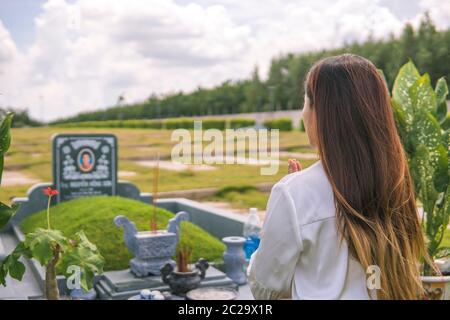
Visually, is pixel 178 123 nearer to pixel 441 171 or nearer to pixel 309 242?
pixel 441 171

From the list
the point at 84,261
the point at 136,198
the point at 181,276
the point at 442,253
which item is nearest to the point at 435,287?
the point at 442,253

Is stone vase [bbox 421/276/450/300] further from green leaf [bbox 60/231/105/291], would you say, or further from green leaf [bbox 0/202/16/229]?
green leaf [bbox 0/202/16/229]

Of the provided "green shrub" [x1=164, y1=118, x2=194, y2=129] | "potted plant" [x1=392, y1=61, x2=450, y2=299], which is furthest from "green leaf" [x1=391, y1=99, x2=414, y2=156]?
"green shrub" [x1=164, y1=118, x2=194, y2=129]

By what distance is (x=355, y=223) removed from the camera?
110cm

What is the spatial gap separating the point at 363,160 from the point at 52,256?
6.17ft

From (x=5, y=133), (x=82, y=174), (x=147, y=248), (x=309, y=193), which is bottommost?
(x=147, y=248)

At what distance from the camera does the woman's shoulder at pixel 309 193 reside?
1.08m

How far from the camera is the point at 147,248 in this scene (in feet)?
14.3

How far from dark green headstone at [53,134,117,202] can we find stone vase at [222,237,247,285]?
284 centimetres

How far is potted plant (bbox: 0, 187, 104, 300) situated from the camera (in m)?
2.37

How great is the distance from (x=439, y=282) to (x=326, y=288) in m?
2.22
